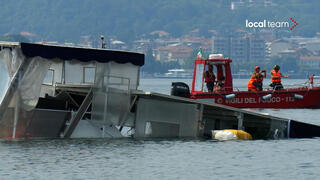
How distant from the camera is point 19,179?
21.6 metres

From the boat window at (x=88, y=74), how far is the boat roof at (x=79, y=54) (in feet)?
2.82

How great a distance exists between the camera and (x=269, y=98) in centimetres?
4628

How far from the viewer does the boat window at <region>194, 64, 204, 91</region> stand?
46.7 meters

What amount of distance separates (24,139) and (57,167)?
575cm

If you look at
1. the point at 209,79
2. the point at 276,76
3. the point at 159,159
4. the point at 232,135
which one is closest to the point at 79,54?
the point at 159,159

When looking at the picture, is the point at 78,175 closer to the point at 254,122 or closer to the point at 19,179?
the point at 19,179

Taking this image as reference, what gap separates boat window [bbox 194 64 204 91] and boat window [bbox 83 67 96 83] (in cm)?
1723

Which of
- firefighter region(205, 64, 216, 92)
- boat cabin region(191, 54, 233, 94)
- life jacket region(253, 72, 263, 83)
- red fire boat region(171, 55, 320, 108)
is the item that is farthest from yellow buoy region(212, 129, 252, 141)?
boat cabin region(191, 54, 233, 94)

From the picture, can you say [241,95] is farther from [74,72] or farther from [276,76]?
[74,72]

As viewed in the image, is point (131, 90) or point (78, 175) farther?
point (131, 90)

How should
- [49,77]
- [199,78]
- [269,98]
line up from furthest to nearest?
1. [199,78]
2. [269,98]
3. [49,77]

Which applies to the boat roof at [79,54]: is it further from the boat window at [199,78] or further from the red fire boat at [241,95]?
the boat window at [199,78]

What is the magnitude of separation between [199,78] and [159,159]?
2179 cm

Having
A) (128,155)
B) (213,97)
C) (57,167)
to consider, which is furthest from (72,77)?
(213,97)
